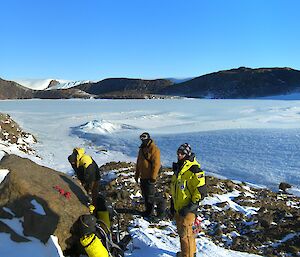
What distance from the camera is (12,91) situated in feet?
462

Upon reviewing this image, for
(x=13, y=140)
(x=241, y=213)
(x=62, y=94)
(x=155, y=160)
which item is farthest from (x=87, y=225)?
(x=62, y=94)

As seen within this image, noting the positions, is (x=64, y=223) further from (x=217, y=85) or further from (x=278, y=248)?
(x=217, y=85)

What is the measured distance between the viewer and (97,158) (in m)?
16.6

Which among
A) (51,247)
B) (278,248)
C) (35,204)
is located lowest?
(278,248)

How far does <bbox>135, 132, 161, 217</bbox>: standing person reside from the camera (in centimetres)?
727

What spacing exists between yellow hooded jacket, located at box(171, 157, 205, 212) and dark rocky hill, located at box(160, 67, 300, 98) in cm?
10398

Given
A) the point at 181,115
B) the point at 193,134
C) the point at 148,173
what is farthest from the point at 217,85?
the point at 148,173

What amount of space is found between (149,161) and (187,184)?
7.71 ft

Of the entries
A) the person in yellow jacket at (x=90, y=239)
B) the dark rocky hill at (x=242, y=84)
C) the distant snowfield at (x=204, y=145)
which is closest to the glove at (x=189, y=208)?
the person in yellow jacket at (x=90, y=239)

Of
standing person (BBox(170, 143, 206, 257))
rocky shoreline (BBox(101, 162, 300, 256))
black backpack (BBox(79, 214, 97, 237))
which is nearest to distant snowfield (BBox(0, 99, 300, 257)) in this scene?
rocky shoreline (BBox(101, 162, 300, 256))

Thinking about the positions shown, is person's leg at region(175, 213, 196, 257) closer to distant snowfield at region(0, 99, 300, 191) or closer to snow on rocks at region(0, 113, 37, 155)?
distant snowfield at region(0, 99, 300, 191)

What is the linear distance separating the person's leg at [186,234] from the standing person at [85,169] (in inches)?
77.8

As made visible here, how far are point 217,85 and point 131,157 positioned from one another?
109619 mm

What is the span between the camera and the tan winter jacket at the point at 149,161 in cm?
728
